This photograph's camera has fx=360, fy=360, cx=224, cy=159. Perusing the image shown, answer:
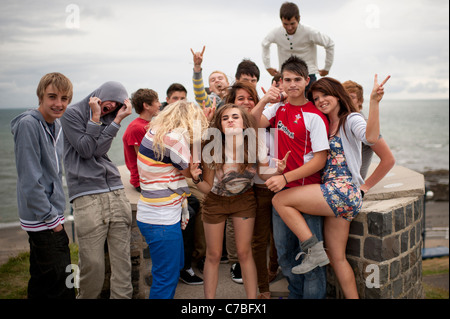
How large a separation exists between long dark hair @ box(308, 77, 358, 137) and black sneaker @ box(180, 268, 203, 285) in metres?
2.22

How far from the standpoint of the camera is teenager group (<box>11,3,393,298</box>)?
2.75 metres

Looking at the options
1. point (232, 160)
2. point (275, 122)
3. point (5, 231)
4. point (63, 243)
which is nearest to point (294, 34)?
point (275, 122)

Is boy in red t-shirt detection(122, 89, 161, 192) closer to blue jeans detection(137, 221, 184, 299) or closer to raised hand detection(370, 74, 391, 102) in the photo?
blue jeans detection(137, 221, 184, 299)

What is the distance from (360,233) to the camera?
3.42 metres

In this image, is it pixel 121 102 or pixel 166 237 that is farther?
pixel 121 102

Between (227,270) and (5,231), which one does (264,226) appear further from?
(5,231)

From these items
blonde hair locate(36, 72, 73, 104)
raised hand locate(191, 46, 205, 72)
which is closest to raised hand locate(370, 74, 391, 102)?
raised hand locate(191, 46, 205, 72)

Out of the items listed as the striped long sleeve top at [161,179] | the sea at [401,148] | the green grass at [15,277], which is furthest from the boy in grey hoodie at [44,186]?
the sea at [401,148]

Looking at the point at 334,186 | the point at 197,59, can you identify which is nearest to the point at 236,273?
the point at 334,186

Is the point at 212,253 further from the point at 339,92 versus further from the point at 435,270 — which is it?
the point at 435,270

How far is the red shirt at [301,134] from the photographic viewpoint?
9.58 ft

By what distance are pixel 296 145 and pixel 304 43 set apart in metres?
2.43

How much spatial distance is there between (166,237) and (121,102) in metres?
1.31

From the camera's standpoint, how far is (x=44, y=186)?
2.73m
